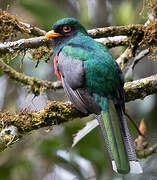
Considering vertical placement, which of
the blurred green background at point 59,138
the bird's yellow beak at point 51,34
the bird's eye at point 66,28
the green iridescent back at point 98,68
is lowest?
the blurred green background at point 59,138

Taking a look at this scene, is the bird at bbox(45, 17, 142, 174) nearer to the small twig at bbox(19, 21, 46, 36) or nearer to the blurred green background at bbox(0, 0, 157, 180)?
the small twig at bbox(19, 21, 46, 36)

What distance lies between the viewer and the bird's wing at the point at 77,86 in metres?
3.91

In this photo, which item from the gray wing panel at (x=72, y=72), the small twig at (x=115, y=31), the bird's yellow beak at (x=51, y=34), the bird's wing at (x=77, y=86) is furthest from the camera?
the bird's yellow beak at (x=51, y=34)

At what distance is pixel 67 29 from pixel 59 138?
1.73m

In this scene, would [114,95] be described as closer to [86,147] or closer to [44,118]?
[44,118]

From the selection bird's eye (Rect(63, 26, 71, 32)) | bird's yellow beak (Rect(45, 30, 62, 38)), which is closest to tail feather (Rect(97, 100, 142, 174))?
bird's yellow beak (Rect(45, 30, 62, 38))

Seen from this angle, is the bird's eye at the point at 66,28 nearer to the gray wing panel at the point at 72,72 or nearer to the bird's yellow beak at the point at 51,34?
the bird's yellow beak at the point at 51,34

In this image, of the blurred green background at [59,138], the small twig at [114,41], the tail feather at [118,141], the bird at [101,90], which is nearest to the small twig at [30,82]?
the blurred green background at [59,138]

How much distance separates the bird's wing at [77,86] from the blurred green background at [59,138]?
3.66 ft

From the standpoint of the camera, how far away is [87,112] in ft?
12.7

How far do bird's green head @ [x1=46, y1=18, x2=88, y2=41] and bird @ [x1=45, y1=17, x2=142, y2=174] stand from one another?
303mm

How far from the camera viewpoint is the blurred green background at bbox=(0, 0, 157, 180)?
5.59 metres

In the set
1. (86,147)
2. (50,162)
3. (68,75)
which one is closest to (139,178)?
(86,147)

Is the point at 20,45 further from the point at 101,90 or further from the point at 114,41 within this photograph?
the point at 114,41
